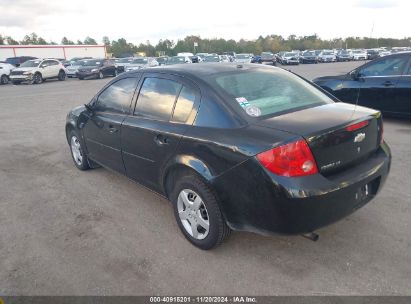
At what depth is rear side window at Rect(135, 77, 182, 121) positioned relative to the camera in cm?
337

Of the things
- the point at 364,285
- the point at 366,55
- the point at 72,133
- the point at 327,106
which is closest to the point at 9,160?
the point at 72,133

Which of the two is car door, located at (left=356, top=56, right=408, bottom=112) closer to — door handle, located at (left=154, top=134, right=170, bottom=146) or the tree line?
door handle, located at (left=154, top=134, right=170, bottom=146)

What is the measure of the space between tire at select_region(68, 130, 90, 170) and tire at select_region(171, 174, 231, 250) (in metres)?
2.45

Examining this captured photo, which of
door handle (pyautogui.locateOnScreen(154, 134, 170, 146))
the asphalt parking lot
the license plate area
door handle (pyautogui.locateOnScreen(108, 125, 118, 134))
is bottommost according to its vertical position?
the asphalt parking lot

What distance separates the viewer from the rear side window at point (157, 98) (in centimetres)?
337

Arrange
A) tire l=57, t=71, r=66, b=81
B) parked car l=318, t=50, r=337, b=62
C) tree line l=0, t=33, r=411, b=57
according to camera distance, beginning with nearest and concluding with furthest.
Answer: tire l=57, t=71, r=66, b=81, parked car l=318, t=50, r=337, b=62, tree line l=0, t=33, r=411, b=57

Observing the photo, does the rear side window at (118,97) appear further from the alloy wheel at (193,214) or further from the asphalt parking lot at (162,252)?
the alloy wheel at (193,214)

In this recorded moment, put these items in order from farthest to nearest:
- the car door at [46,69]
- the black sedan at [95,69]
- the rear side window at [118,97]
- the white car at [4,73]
→ the black sedan at [95,69] → the white car at [4,73] → the car door at [46,69] → the rear side window at [118,97]

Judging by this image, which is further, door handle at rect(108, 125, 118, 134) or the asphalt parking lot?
door handle at rect(108, 125, 118, 134)

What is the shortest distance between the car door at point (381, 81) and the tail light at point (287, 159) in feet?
18.3

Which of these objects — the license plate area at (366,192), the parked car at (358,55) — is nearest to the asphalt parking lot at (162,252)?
the license plate area at (366,192)

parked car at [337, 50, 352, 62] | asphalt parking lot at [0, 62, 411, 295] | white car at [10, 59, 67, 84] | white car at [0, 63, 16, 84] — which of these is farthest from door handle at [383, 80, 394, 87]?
parked car at [337, 50, 352, 62]

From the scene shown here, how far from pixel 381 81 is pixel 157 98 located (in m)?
5.65

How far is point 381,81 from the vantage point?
7.13 meters
